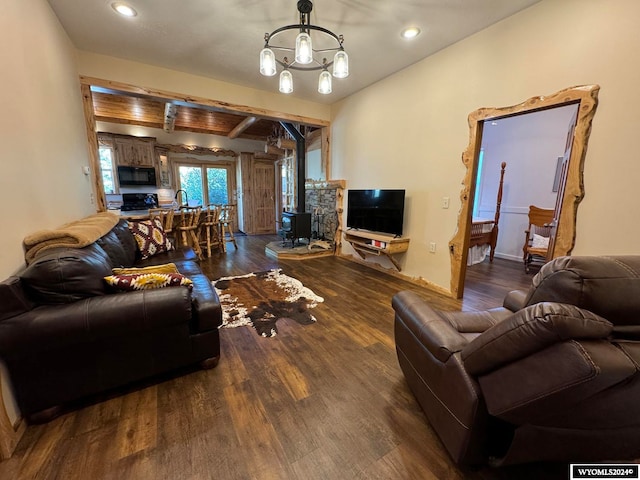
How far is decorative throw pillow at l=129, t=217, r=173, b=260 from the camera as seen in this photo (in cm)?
303

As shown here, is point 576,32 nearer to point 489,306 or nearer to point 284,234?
point 489,306

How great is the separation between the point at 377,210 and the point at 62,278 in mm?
3569

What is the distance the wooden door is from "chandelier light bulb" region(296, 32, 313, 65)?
237 inches

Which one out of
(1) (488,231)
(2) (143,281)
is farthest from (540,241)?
(2) (143,281)

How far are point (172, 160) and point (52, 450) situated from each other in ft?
22.7

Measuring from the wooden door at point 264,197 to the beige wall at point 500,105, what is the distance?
3918 mm

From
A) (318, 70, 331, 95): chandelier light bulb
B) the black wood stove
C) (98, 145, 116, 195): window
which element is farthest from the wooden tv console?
(98, 145, 116, 195): window

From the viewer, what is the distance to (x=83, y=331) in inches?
53.2

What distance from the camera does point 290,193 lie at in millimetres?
7000

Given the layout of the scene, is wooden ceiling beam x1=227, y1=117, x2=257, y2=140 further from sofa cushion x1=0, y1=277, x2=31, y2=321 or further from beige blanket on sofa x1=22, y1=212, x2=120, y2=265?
sofa cushion x1=0, y1=277, x2=31, y2=321

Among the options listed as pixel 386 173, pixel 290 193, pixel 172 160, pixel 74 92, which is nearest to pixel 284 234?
pixel 290 193

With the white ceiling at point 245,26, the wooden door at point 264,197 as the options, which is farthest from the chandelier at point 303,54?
the wooden door at point 264,197

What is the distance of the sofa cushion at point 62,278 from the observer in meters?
1.33

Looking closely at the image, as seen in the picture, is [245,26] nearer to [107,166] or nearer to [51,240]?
[51,240]
